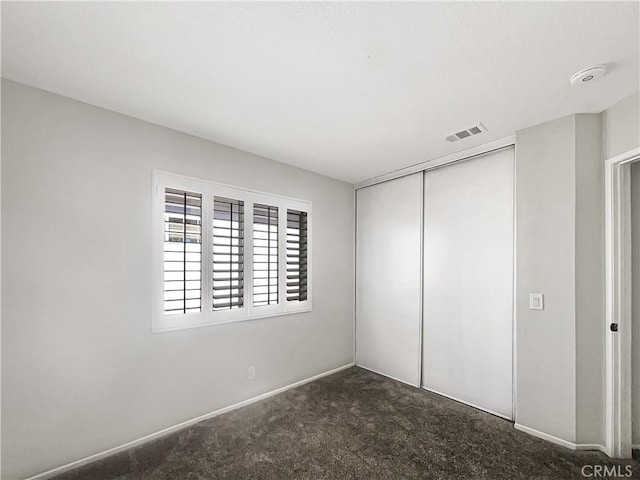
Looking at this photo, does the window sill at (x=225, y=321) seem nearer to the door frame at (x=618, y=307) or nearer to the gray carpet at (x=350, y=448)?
the gray carpet at (x=350, y=448)

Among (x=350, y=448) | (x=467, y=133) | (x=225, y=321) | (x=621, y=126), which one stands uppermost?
(x=467, y=133)

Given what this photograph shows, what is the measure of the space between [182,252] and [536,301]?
2.92 metres

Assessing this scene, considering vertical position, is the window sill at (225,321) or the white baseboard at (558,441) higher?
the window sill at (225,321)

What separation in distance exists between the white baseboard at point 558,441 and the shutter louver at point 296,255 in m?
2.30

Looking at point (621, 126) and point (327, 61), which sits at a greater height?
point (327, 61)

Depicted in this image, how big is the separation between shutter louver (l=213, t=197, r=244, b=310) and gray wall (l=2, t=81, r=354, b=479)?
238mm

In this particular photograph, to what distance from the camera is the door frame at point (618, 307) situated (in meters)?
2.16

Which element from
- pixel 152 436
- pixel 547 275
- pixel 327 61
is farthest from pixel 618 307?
pixel 152 436

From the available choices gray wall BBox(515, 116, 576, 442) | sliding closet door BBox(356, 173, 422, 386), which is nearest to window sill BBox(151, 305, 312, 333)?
sliding closet door BBox(356, 173, 422, 386)

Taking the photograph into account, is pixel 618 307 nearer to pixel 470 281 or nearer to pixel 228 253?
pixel 470 281

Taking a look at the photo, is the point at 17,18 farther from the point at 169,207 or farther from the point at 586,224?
the point at 586,224

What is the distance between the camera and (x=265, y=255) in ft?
10.6

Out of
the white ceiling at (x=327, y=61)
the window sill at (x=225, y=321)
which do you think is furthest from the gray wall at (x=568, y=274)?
the window sill at (x=225, y=321)

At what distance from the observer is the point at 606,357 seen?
222cm
